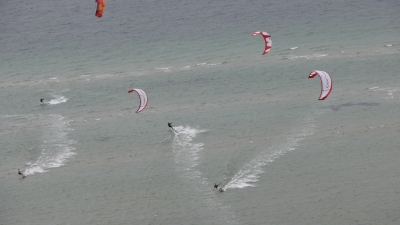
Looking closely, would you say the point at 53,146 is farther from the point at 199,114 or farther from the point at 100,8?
the point at 199,114

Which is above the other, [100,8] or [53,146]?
[100,8]

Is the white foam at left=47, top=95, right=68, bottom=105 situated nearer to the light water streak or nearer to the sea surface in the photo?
the sea surface

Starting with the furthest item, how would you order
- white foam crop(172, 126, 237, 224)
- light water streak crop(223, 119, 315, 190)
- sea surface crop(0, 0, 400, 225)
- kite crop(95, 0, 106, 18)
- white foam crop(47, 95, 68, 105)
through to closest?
white foam crop(47, 95, 68, 105)
kite crop(95, 0, 106, 18)
light water streak crop(223, 119, 315, 190)
sea surface crop(0, 0, 400, 225)
white foam crop(172, 126, 237, 224)

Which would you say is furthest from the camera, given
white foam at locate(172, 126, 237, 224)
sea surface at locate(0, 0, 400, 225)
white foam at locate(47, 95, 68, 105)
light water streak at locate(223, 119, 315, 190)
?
white foam at locate(47, 95, 68, 105)

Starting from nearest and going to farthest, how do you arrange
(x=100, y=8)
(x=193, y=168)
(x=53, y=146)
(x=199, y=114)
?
(x=193, y=168)
(x=100, y=8)
(x=53, y=146)
(x=199, y=114)

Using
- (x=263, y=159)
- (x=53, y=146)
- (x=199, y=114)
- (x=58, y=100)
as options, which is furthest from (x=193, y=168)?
(x=58, y=100)

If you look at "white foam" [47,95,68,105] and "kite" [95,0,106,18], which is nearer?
"kite" [95,0,106,18]

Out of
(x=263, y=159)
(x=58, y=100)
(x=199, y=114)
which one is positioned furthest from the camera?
(x=58, y=100)

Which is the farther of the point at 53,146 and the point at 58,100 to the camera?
the point at 58,100

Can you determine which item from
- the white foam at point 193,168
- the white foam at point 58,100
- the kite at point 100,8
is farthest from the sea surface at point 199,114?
the kite at point 100,8

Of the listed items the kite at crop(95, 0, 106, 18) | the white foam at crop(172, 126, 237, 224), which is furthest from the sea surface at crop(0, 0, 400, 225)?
the kite at crop(95, 0, 106, 18)
